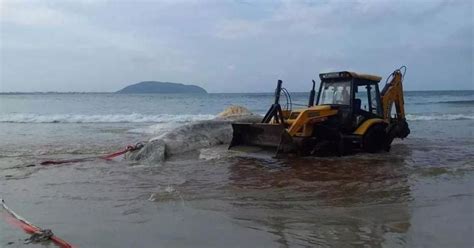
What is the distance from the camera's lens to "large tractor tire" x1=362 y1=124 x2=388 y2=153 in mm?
10750

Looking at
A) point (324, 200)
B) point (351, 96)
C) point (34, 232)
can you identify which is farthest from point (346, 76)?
point (34, 232)

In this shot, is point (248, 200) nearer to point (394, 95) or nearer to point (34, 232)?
point (34, 232)

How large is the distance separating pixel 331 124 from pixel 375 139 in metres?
1.31

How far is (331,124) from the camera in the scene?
1048cm

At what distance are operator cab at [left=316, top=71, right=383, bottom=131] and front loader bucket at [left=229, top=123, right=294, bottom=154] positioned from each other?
5.21 ft

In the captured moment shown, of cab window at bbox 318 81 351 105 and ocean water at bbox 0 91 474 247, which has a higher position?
cab window at bbox 318 81 351 105

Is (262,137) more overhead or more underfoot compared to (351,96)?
more underfoot

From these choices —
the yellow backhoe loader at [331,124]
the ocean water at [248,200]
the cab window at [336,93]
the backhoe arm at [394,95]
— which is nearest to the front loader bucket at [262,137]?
the yellow backhoe loader at [331,124]

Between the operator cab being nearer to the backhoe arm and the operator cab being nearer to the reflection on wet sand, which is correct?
the backhoe arm

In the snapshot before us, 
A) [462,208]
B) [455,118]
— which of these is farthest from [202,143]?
[455,118]

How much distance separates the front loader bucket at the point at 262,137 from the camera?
9773mm

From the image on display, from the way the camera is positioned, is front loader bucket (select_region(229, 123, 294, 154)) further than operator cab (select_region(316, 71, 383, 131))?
No

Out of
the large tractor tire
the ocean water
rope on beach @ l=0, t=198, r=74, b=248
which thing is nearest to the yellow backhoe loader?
the large tractor tire

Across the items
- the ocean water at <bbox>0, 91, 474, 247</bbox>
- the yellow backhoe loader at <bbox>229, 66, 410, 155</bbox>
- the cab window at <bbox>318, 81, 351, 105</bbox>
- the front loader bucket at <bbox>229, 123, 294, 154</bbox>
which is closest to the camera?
the ocean water at <bbox>0, 91, 474, 247</bbox>
